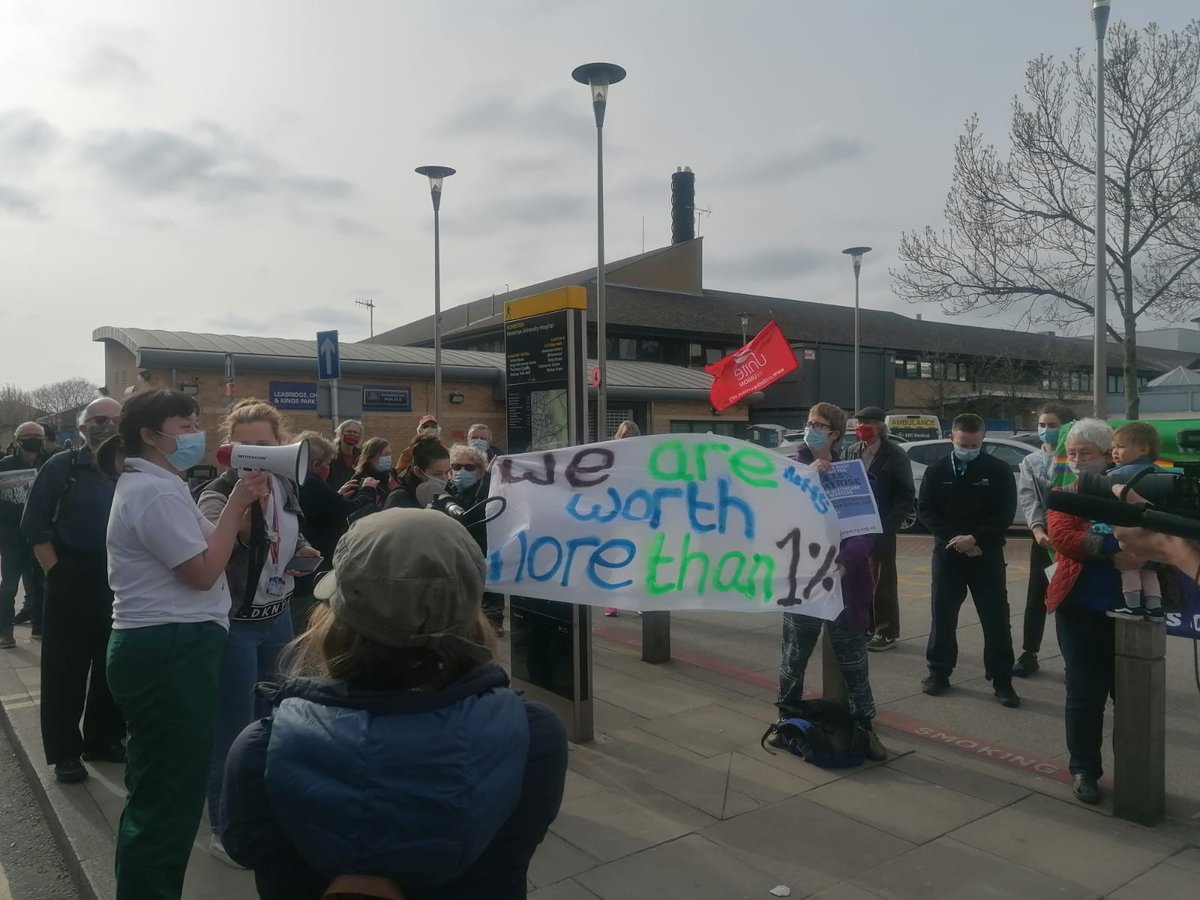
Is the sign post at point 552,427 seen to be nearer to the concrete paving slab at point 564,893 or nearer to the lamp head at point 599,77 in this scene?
the concrete paving slab at point 564,893

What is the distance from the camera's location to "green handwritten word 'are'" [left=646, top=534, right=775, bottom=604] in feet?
14.7

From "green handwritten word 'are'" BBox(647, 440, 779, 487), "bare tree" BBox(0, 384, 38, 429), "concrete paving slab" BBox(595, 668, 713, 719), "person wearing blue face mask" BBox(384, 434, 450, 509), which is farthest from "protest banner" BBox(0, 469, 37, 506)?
"bare tree" BBox(0, 384, 38, 429)

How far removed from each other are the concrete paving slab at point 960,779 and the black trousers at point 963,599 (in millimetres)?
1298

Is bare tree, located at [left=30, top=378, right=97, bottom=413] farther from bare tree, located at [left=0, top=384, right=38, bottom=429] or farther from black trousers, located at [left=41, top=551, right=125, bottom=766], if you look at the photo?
black trousers, located at [left=41, top=551, right=125, bottom=766]

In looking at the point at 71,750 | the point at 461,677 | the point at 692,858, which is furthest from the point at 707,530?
the point at 71,750

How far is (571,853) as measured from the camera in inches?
150

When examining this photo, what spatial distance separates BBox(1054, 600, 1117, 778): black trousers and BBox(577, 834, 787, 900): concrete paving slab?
5.73 feet

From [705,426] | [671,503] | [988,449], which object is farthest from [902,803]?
[705,426]

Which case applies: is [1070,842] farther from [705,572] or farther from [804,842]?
[705,572]

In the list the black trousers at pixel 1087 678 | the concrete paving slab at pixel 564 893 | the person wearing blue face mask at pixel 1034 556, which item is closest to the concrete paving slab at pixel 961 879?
the black trousers at pixel 1087 678

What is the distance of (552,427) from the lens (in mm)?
5555

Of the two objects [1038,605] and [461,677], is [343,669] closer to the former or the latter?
[461,677]

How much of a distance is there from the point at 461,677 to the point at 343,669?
0.66ft

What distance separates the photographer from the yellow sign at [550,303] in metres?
5.24
